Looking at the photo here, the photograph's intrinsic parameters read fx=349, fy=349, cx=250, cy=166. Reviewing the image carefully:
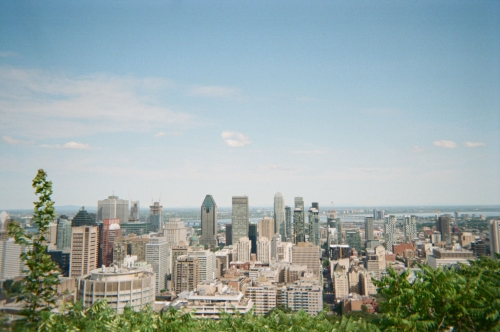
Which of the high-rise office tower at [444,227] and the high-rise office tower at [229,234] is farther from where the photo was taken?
the high-rise office tower at [229,234]

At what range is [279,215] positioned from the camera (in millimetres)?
26844

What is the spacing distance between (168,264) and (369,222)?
37.7ft

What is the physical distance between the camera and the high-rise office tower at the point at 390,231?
1691 cm

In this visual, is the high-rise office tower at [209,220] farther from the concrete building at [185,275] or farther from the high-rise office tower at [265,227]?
the concrete building at [185,275]

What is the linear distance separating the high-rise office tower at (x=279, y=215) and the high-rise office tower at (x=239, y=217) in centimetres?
237

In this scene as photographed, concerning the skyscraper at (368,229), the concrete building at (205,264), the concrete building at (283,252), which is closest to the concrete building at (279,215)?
the concrete building at (283,252)

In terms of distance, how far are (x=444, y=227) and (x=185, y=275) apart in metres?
9.12

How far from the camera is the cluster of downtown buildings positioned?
622cm

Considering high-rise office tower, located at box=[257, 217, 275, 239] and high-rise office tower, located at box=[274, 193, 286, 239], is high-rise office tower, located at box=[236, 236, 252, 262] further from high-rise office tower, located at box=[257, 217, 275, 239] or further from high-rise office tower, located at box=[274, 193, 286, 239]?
high-rise office tower, located at box=[274, 193, 286, 239]

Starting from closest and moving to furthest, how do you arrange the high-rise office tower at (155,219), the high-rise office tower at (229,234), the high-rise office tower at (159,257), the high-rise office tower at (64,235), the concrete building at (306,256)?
the high-rise office tower at (64,235) < the high-rise office tower at (159,257) < the concrete building at (306,256) < the high-rise office tower at (155,219) < the high-rise office tower at (229,234)

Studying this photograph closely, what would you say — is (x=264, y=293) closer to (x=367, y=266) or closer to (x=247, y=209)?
(x=367, y=266)

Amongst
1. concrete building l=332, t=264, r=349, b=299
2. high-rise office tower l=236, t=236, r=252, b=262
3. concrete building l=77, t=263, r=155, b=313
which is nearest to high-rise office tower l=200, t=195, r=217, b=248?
high-rise office tower l=236, t=236, r=252, b=262

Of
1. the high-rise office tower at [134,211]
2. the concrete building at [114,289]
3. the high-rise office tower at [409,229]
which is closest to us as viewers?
the concrete building at [114,289]

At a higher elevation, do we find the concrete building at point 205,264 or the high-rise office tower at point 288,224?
the high-rise office tower at point 288,224
